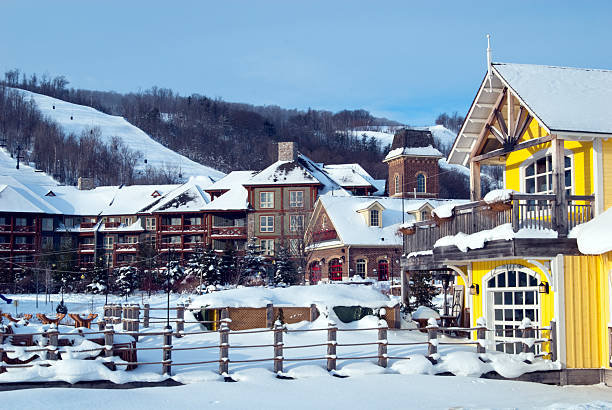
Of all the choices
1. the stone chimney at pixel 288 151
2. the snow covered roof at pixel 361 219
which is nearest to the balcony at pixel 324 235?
the snow covered roof at pixel 361 219

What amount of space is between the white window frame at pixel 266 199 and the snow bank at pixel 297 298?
34896mm

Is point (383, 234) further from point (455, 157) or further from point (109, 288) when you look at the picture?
point (455, 157)

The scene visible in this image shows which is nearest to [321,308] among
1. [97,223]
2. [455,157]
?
[455,157]

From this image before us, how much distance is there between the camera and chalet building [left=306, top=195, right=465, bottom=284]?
49156mm

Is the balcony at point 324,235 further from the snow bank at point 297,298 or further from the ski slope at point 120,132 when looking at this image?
the ski slope at point 120,132

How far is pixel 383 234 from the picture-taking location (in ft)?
164

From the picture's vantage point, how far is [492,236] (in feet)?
59.0

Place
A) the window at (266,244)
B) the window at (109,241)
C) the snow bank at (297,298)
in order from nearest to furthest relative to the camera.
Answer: the snow bank at (297,298), the window at (266,244), the window at (109,241)

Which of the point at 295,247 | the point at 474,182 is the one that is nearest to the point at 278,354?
the point at 474,182

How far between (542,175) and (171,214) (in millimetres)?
48347

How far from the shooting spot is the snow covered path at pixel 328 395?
13820 mm

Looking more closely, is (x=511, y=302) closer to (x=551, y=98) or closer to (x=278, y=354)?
(x=551, y=98)

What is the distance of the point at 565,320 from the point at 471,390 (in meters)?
3.34

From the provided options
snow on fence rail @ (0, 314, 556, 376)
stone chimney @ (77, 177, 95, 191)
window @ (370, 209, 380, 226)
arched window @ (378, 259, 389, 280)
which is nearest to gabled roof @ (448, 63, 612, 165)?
snow on fence rail @ (0, 314, 556, 376)
